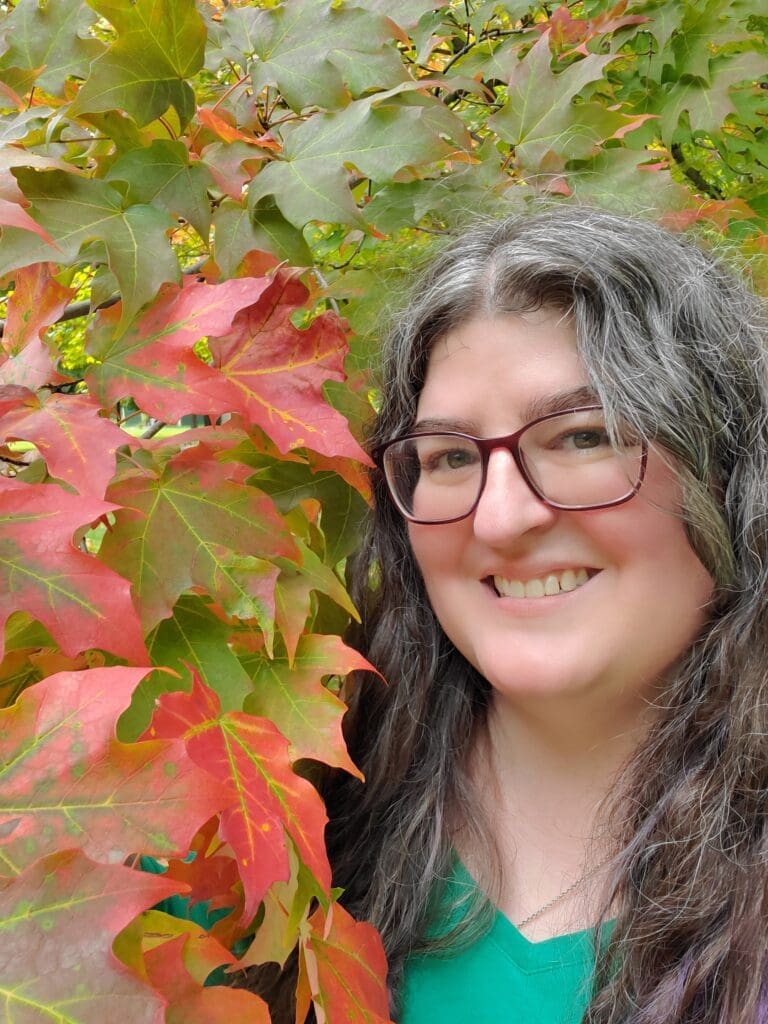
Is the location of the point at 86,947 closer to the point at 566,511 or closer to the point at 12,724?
the point at 12,724

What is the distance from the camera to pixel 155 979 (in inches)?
28.1

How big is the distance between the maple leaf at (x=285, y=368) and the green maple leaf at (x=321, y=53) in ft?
0.97

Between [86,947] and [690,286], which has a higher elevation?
[86,947]

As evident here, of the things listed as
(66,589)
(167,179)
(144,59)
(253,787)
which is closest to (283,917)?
(253,787)

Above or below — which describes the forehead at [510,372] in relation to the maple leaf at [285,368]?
below

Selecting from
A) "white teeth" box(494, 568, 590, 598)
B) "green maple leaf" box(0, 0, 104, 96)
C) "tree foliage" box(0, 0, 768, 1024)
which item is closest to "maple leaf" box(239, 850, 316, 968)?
"tree foliage" box(0, 0, 768, 1024)

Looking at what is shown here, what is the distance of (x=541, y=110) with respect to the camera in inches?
54.9

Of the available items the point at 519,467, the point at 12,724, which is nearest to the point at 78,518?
the point at 12,724

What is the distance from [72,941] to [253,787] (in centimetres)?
30

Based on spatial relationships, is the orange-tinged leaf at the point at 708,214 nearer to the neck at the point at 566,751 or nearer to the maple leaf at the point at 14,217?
Answer: the neck at the point at 566,751

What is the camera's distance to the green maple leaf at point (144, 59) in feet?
3.51

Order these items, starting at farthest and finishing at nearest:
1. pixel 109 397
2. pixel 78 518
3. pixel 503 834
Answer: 1. pixel 503 834
2. pixel 109 397
3. pixel 78 518

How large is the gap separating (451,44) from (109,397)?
157cm

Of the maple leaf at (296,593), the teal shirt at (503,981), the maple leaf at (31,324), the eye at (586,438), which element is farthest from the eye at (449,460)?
the teal shirt at (503,981)
